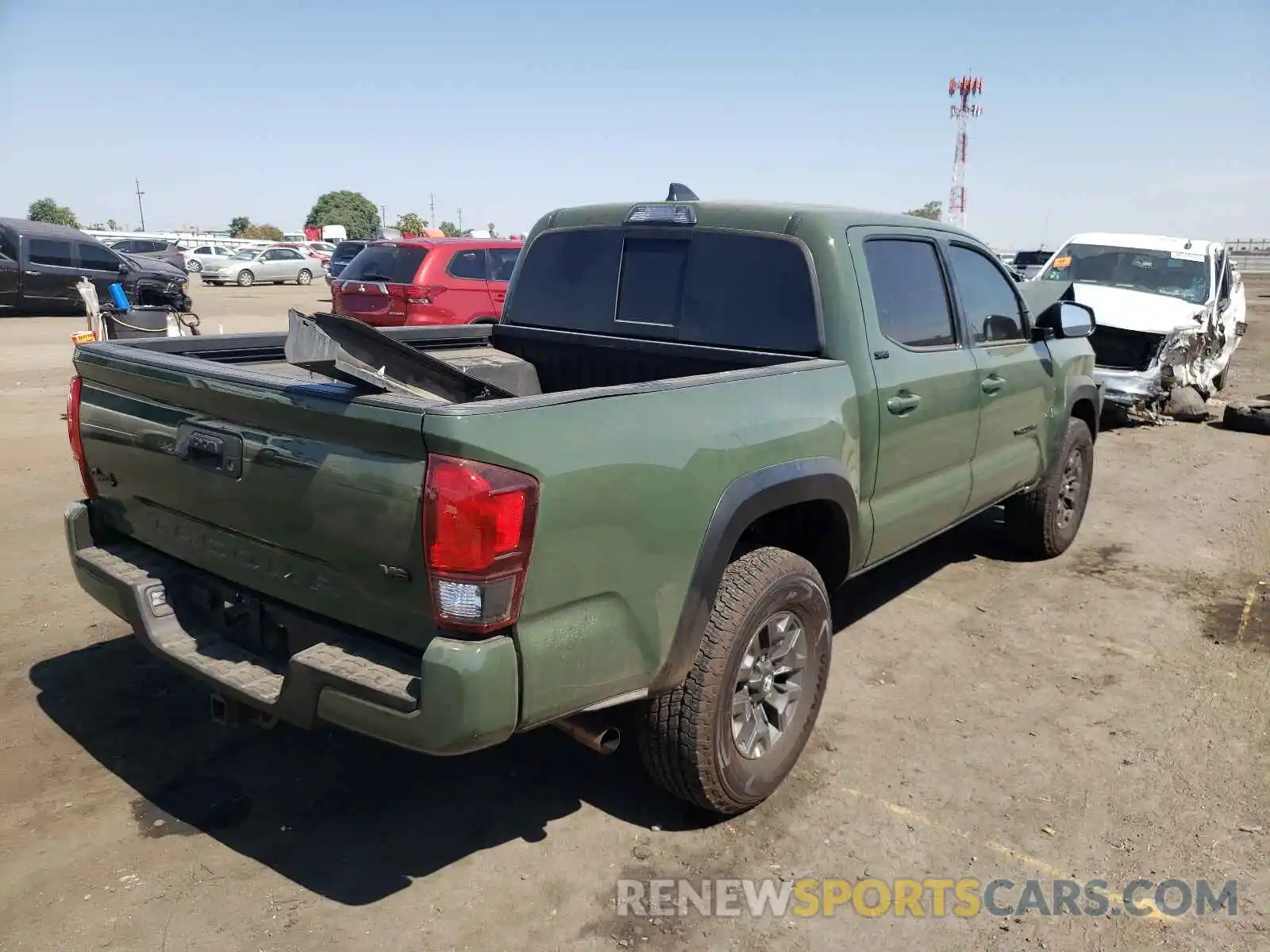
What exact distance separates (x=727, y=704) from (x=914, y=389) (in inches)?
65.3

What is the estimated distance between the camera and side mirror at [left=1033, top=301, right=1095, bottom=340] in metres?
5.09

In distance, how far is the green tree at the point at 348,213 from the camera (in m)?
100

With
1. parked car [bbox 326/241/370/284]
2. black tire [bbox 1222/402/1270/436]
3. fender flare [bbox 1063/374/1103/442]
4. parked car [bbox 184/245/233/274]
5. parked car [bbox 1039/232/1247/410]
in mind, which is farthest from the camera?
parked car [bbox 184/245/233/274]

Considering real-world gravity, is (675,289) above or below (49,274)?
above

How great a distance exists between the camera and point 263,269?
34875mm

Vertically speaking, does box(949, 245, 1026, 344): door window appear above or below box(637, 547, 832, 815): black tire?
above

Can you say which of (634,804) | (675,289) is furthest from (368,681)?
(675,289)

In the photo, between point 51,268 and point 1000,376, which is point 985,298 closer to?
point 1000,376

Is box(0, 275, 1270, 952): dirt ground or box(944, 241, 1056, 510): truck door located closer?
box(0, 275, 1270, 952): dirt ground

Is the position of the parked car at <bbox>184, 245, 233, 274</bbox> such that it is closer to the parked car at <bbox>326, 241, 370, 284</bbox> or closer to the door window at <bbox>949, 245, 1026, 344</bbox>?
the parked car at <bbox>326, 241, 370, 284</bbox>

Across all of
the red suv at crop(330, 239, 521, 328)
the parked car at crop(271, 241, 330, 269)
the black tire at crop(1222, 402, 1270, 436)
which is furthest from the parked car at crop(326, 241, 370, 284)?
the black tire at crop(1222, 402, 1270, 436)

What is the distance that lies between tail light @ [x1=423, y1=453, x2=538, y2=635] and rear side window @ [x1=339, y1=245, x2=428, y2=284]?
32.9ft

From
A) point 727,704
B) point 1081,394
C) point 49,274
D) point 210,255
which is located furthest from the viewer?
point 210,255

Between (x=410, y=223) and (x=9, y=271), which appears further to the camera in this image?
(x=410, y=223)
